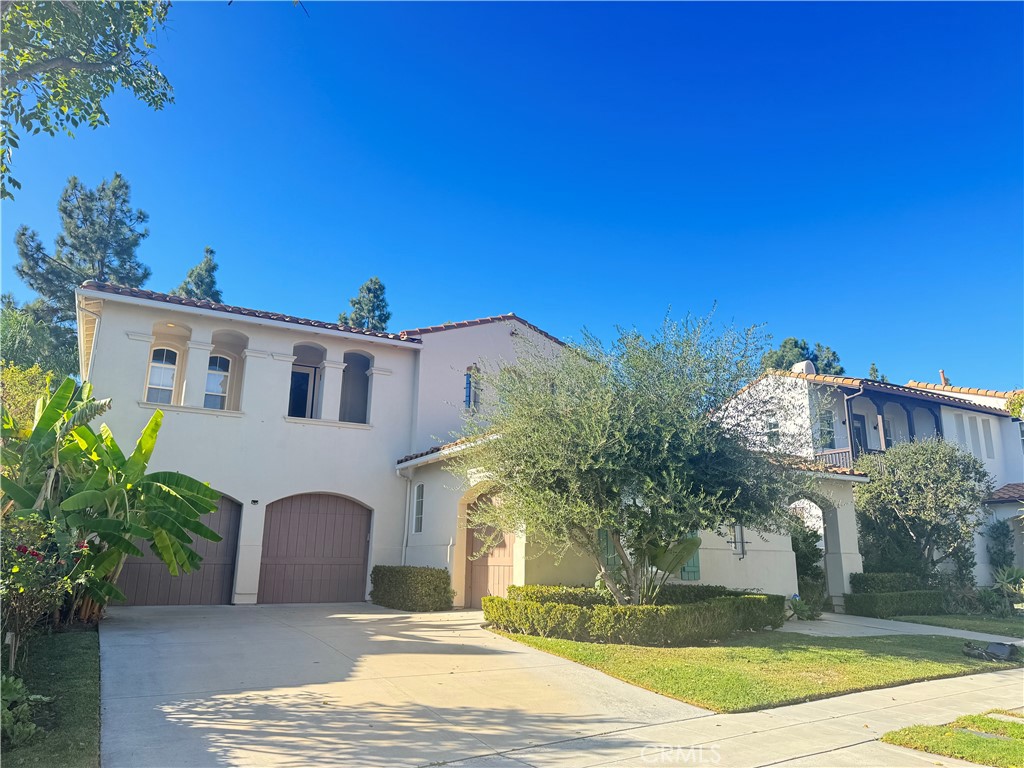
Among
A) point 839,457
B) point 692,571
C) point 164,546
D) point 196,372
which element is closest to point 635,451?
point 692,571

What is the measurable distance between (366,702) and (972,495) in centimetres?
1906

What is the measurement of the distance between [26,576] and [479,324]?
14532mm

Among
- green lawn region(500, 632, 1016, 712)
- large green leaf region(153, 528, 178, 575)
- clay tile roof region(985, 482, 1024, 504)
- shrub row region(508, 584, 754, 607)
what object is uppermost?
clay tile roof region(985, 482, 1024, 504)

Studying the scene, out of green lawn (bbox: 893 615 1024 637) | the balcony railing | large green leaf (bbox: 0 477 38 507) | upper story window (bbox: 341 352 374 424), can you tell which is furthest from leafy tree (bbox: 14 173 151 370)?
green lawn (bbox: 893 615 1024 637)

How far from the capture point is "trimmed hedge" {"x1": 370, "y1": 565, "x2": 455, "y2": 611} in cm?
1430

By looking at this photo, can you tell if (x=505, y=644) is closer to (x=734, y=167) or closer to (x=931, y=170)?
(x=734, y=167)

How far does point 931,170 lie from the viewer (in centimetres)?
1371

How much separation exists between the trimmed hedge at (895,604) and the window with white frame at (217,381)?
17.3 metres

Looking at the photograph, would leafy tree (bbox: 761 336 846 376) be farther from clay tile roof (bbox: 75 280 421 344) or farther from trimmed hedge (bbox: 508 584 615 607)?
trimmed hedge (bbox: 508 584 615 607)

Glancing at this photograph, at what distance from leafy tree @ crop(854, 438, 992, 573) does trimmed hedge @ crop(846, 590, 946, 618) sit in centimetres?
178

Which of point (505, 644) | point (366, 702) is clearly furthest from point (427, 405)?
point (366, 702)

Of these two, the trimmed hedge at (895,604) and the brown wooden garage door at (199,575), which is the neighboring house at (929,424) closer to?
the trimmed hedge at (895,604)

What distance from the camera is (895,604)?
1622 cm

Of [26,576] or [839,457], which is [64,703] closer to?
[26,576]
